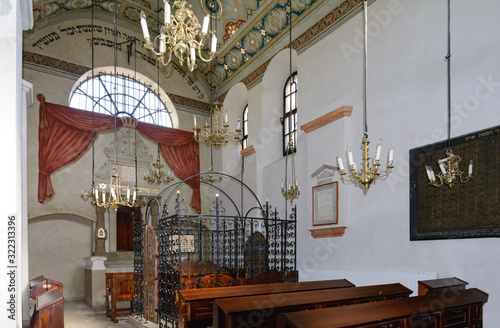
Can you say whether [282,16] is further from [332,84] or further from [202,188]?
[202,188]

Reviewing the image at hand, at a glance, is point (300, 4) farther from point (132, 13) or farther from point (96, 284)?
point (96, 284)

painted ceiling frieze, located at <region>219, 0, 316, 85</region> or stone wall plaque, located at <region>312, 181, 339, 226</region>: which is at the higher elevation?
painted ceiling frieze, located at <region>219, 0, 316, 85</region>

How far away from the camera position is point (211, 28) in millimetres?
9750

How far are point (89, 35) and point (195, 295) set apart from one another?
9315mm

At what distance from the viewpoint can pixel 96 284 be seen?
8617 millimetres

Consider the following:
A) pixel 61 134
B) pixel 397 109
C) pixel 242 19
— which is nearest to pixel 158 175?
pixel 61 134

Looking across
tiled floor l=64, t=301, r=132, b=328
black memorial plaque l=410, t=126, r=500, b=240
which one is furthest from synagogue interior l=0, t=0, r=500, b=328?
tiled floor l=64, t=301, r=132, b=328

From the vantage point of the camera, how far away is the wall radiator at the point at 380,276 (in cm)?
507

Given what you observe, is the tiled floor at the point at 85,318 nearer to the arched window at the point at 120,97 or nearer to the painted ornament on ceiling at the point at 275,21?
the arched window at the point at 120,97

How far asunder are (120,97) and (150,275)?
6.63 m

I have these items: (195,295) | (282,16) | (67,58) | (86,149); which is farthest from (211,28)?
(195,295)

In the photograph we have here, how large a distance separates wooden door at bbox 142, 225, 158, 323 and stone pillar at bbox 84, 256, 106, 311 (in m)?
2.67

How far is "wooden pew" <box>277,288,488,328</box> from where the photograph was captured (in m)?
2.65

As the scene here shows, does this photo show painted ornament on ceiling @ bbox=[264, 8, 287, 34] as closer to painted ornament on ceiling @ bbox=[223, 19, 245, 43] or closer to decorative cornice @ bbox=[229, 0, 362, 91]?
decorative cornice @ bbox=[229, 0, 362, 91]
